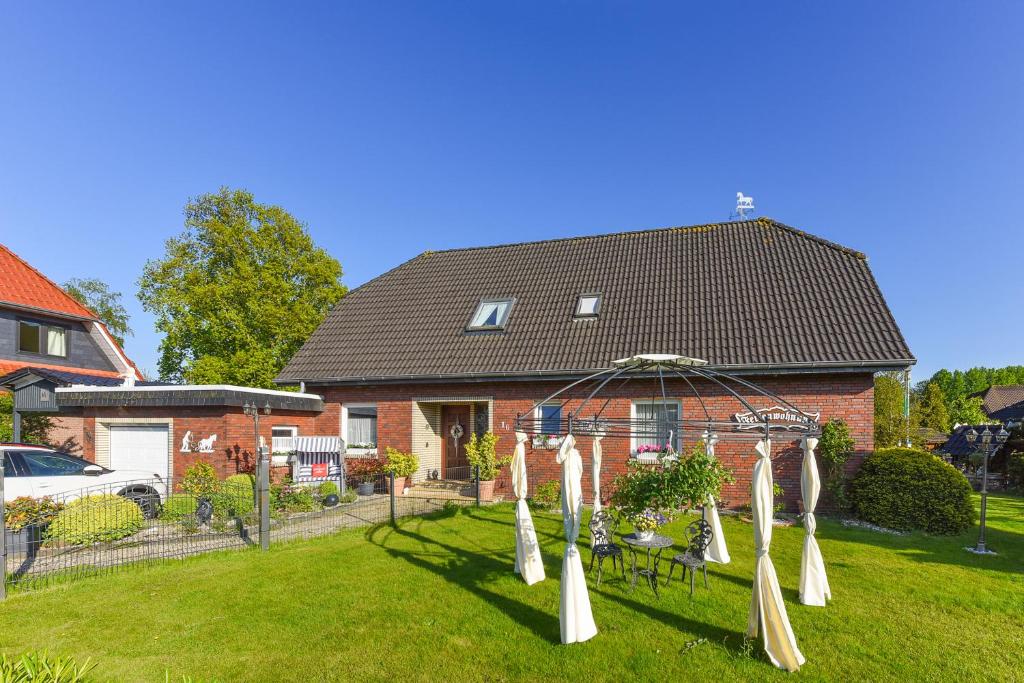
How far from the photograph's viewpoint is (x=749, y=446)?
12.2m

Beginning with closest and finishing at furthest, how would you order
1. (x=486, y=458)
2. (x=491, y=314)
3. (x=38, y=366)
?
(x=486, y=458) < (x=491, y=314) < (x=38, y=366)

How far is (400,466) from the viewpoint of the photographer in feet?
45.5

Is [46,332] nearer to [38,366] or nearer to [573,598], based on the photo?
[38,366]

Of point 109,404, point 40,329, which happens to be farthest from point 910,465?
point 40,329

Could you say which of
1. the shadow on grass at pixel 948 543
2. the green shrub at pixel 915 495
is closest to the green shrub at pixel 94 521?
the shadow on grass at pixel 948 543

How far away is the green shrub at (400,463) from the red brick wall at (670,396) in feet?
1.48

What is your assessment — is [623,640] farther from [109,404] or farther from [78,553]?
[109,404]

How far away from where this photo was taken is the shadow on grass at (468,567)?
238 inches

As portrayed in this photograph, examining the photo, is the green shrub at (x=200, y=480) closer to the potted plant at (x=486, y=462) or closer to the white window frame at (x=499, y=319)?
the potted plant at (x=486, y=462)

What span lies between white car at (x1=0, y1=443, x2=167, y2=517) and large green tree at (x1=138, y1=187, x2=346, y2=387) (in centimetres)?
1063

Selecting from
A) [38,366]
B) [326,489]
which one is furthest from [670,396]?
[38,366]

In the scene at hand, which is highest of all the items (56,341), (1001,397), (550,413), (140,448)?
(56,341)

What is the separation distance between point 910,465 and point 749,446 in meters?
2.90

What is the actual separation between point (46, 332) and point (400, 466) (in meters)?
15.7
